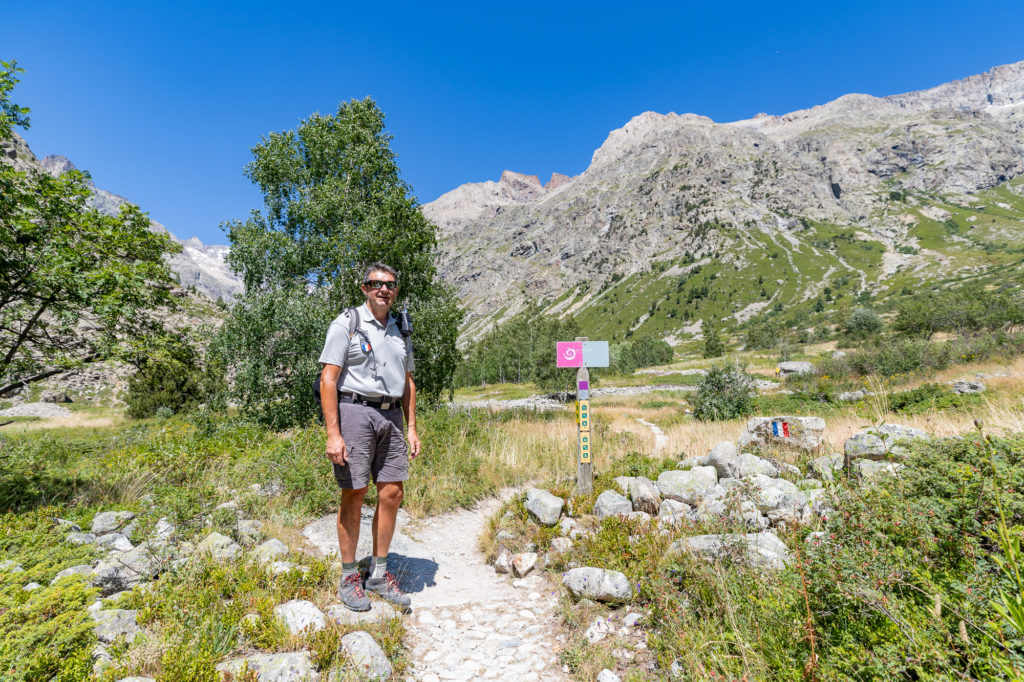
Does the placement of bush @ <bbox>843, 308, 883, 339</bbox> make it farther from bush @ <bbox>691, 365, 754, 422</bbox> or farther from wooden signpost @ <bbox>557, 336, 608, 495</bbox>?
wooden signpost @ <bbox>557, 336, 608, 495</bbox>

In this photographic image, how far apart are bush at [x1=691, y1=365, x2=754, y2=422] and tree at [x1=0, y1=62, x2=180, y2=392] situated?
739 inches

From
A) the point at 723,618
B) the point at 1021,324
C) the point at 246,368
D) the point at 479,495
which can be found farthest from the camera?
the point at 1021,324

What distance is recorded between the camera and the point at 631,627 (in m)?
3.97

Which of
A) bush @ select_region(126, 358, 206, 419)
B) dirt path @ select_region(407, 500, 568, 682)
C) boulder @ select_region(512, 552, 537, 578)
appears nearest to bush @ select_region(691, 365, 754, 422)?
boulder @ select_region(512, 552, 537, 578)

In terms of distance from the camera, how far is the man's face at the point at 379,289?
428cm

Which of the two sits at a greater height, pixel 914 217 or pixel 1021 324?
pixel 914 217

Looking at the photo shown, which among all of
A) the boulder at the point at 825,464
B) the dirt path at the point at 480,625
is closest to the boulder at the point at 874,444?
the boulder at the point at 825,464

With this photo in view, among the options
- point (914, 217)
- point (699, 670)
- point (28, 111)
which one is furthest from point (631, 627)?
point (914, 217)

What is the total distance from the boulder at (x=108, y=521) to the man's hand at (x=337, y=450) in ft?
11.4

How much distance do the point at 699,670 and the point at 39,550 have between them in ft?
19.4

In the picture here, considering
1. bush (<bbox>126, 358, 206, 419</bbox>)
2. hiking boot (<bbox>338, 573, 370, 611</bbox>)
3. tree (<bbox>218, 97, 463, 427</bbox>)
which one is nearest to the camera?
hiking boot (<bbox>338, 573, 370, 611</bbox>)

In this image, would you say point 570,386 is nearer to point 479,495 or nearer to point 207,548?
point 479,495

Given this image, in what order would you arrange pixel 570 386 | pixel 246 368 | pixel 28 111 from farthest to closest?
pixel 570 386
pixel 246 368
pixel 28 111

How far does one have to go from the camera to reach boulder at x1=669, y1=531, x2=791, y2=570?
400cm
